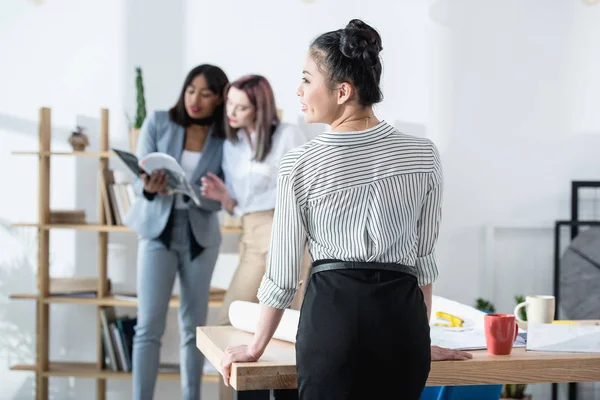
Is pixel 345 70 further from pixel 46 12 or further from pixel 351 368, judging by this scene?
pixel 46 12

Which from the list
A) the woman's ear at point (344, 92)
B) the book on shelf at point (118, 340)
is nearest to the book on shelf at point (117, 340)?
the book on shelf at point (118, 340)

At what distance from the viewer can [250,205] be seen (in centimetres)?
337

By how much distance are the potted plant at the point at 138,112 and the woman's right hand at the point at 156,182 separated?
0.73 metres

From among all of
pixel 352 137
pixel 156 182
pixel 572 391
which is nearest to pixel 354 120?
pixel 352 137

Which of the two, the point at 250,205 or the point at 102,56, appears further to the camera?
the point at 102,56

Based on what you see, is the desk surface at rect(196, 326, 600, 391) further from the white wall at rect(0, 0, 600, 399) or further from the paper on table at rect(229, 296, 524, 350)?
the white wall at rect(0, 0, 600, 399)

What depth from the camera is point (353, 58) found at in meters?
1.60

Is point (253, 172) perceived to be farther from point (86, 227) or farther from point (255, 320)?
point (255, 320)

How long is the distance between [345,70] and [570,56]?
302 centimetres

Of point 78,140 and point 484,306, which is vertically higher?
point 78,140

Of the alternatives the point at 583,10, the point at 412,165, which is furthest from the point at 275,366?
the point at 583,10

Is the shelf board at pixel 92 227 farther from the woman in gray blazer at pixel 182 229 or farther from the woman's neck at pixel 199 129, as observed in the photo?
the woman's neck at pixel 199 129

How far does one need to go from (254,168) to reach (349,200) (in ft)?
5.97

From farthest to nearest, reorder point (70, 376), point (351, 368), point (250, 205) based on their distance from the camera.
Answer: point (70, 376) → point (250, 205) → point (351, 368)
